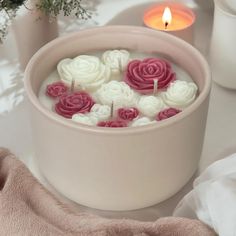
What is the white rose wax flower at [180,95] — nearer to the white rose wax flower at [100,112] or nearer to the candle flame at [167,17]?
the white rose wax flower at [100,112]

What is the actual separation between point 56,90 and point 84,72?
3 centimetres

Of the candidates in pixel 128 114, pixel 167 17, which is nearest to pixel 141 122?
pixel 128 114

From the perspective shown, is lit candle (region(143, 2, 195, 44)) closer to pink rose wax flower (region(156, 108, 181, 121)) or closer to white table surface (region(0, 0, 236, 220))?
white table surface (region(0, 0, 236, 220))

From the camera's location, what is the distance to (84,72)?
485 millimetres

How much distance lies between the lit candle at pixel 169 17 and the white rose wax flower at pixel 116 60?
0.10 m

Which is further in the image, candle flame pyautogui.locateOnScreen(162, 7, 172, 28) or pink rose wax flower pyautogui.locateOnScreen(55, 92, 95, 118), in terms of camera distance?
candle flame pyautogui.locateOnScreen(162, 7, 172, 28)

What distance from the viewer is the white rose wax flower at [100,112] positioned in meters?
0.45

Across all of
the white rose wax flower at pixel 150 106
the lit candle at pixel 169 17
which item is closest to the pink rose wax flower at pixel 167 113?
the white rose wax flower at pixel 150 106

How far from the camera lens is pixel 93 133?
0.41 metres

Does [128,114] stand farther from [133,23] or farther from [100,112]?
[133,23]

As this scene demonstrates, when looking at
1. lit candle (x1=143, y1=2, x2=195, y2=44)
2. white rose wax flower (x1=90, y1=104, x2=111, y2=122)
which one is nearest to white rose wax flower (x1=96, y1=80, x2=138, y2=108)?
white rose wax flower (x1=90, y1=104, x2=111, y2=122)

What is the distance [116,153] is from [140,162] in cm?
2

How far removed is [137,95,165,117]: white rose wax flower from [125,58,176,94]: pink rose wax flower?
0.02 metres

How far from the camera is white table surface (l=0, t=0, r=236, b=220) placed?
0.49 meters
